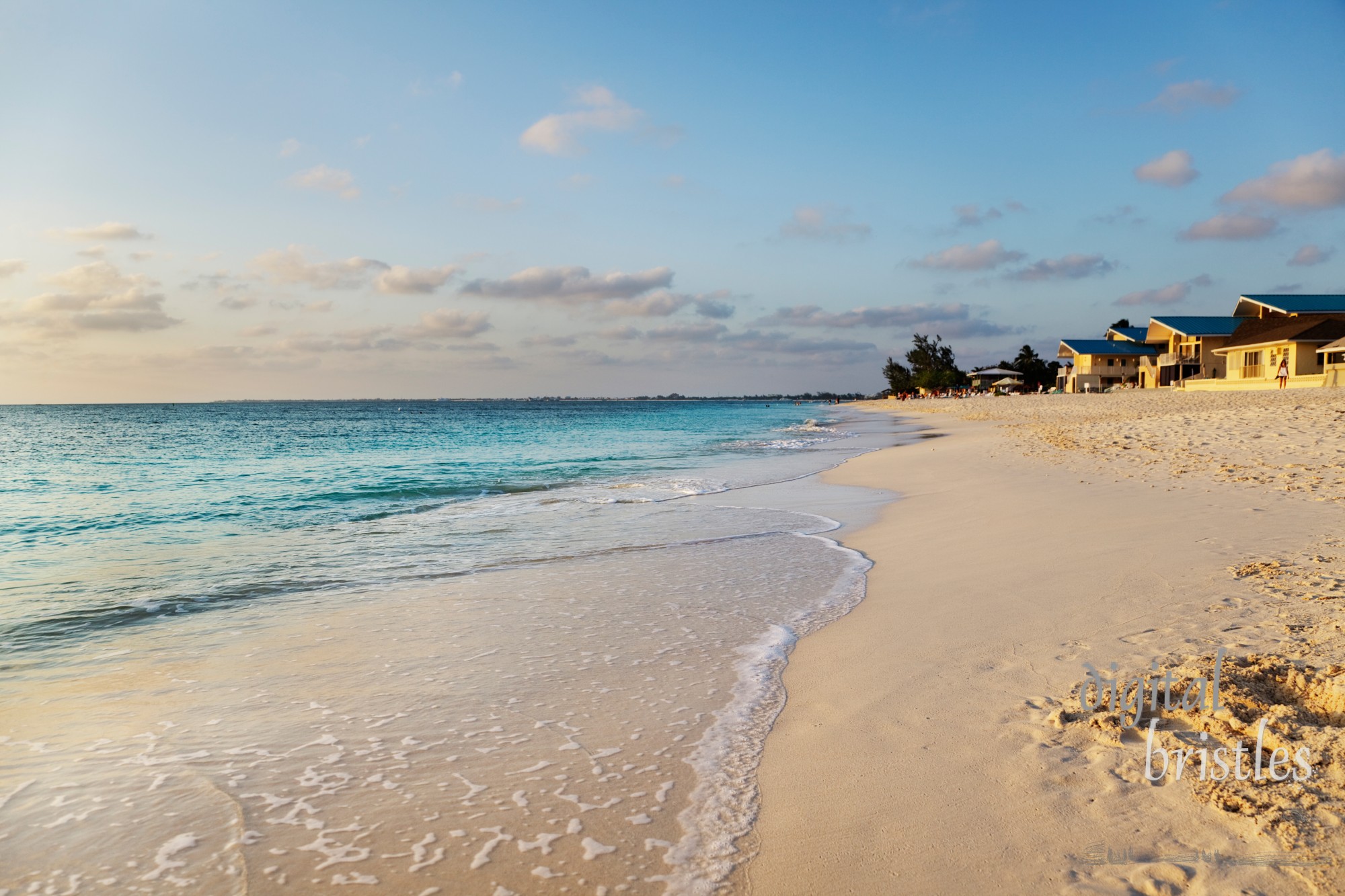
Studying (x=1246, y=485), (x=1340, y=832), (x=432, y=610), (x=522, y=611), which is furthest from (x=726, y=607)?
(x=1246, y=485)

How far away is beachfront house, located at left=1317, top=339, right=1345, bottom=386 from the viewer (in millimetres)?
30797

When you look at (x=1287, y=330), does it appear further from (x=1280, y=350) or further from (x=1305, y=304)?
(x=1305, y=304)

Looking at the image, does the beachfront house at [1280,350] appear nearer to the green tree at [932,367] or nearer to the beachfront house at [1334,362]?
the beachfront house at [1334,362]

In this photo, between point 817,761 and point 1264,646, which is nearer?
point 817,761

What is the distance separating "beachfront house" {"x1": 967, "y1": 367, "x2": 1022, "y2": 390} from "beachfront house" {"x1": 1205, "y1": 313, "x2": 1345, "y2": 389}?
1532 inches

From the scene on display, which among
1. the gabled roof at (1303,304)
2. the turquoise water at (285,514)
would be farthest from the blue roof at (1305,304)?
the turquoise water at (285,514)

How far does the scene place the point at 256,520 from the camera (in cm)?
1250

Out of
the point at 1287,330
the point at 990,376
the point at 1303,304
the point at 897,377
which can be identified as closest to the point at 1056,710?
the point at 1287,330

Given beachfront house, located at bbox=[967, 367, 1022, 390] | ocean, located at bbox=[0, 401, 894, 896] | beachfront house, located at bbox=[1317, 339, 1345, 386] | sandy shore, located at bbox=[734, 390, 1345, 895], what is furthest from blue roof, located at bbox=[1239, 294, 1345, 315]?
ocean, located at bbox=[0, 401, 894, 896]

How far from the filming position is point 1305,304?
44.9m

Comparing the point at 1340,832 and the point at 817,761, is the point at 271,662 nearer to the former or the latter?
the point at 817,761

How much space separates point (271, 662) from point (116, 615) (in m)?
2.78

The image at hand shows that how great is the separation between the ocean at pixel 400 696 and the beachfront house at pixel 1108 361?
6406 centimetres

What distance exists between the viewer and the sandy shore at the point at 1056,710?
261 cm
